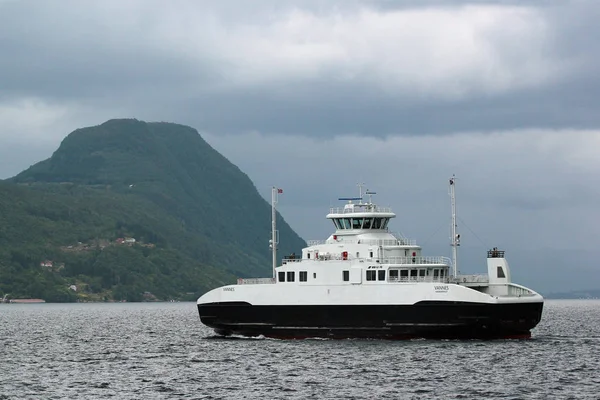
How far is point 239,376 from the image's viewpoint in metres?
53.5

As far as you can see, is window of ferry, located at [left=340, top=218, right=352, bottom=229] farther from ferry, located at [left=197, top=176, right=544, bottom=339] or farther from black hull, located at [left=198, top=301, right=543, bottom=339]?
black hull, located at [left=198, top=301, right=543, bottom=339]

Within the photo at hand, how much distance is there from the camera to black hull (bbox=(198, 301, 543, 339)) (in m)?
63.3

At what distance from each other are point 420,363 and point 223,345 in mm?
18139

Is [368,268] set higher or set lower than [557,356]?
higher

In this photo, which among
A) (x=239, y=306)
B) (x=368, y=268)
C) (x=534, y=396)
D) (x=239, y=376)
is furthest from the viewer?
(x=239, y=306)

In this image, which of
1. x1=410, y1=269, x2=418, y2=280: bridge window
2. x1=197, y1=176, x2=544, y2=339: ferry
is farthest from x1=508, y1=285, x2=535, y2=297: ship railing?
x1=410, y1=269, x2=418, y2=280: bridge window

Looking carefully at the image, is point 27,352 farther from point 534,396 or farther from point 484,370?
point 534,396

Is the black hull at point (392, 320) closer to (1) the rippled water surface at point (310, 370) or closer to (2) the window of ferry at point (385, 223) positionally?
(1) the rippled water surface at point (310, 370)

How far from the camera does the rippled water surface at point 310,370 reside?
47.8 meters

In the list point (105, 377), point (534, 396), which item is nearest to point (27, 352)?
point (105, 377)

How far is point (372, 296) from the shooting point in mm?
65562

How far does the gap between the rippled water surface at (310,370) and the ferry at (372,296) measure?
107cm

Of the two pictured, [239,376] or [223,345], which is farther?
[223,345]

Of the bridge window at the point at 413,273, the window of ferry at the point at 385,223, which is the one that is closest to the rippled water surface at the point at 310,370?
the bridge window at the point at 413,273
